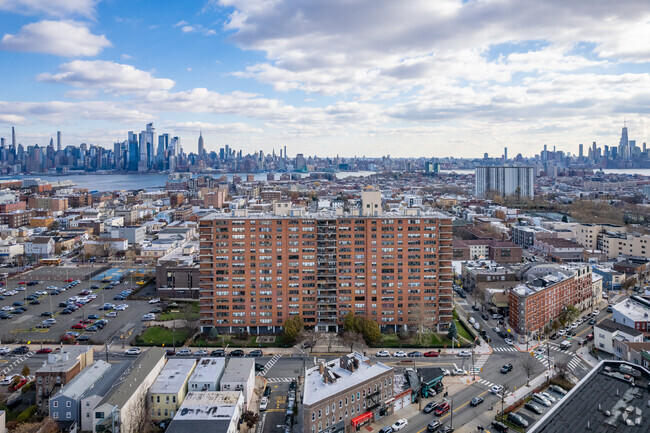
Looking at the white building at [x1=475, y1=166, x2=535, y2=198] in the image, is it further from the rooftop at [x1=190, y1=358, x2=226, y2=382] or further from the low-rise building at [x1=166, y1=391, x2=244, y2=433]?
the low-rise building at [x1=166, y1=391, x2=244, y2=433]

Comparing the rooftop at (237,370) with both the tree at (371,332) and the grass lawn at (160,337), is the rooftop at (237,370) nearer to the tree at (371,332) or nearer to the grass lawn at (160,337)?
the grass lawn at (160,337)

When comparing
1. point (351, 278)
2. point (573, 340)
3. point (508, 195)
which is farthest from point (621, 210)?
point (351, 278)

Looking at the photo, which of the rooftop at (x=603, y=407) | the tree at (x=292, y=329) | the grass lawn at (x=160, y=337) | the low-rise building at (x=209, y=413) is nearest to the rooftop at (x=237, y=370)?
the low-rise building at (x=209, y=413)

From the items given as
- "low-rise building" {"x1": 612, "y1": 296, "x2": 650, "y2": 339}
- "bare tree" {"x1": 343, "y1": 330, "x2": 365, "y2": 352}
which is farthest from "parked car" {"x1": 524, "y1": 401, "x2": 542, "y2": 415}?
"low-rise building" {"x1": 612, "y1": 296, "x2": 650, "y2": 339}

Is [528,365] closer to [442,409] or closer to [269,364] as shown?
[442,409]

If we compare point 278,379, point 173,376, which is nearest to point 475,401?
point 278,379
